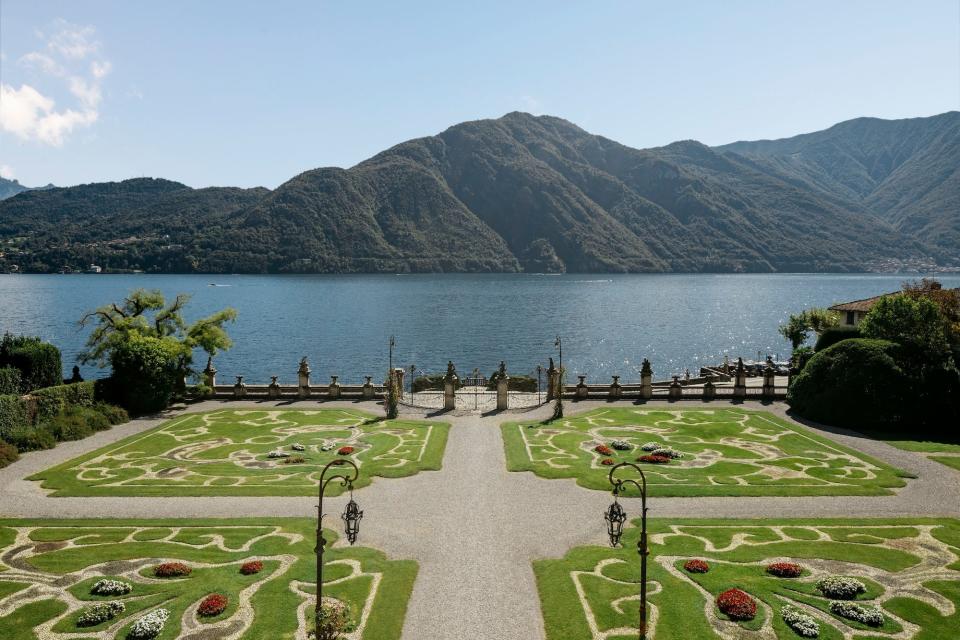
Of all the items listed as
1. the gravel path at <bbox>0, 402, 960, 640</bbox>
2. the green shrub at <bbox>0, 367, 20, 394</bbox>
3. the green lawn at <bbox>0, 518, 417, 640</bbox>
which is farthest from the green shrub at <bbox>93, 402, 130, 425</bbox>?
the green lawn at <bbox>0, 518, 417, 640</bbox>

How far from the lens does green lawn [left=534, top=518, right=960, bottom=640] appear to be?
18.0 m

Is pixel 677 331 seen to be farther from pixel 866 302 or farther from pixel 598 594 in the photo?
pixel 598 594

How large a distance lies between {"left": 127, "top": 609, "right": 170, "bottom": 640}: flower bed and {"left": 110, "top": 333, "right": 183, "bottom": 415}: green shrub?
100 feet

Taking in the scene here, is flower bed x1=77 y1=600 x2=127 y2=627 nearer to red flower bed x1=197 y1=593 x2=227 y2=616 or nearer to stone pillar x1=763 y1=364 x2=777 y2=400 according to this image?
red flower bed x1=197 y1=593 x2=227 y2=616

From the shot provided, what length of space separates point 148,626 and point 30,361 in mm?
33583

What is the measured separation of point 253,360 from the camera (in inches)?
4112

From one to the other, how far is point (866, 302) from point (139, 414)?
75.0m

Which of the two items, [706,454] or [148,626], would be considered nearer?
[148,626]

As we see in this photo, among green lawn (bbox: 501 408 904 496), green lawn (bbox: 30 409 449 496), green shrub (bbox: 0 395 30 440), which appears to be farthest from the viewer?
green shrub (bbox: 0 395 30 440)

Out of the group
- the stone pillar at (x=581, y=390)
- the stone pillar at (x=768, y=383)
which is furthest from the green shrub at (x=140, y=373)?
the stone pillar at (x=768, y=383)

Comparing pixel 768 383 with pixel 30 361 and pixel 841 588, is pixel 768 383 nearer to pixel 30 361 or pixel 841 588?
pixel 841 588

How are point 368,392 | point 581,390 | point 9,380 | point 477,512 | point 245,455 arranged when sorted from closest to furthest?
point 477,512 → point 245,455 → point 9,380 → point 581,390 → point 368,392

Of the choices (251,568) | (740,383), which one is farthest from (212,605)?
(740,383)

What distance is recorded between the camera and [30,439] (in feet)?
116
